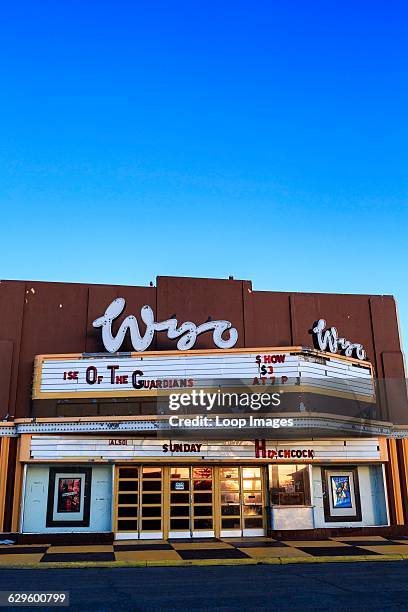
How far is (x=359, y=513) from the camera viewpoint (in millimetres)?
21234

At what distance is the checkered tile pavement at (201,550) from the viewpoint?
15.7 meters

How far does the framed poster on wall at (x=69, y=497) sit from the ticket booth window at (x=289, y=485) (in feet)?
20.9

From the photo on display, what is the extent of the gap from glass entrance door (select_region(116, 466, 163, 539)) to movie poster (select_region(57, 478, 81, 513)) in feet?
4.33

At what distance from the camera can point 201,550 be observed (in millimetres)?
17188

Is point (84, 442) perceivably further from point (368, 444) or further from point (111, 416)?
point (368, 444)

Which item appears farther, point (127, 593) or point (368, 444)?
point (368, 444)

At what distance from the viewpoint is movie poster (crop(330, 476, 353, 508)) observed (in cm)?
2112

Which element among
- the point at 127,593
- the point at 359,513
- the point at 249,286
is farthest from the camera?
the point at 249,286

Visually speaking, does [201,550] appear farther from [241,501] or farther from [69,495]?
[69,495]

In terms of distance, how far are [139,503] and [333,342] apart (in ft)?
29.9

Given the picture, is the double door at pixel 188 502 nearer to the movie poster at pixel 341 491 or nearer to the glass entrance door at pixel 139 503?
the glass entrance door at pixel 139 503

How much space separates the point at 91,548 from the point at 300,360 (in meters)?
8.82

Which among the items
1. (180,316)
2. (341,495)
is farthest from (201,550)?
(180,316)

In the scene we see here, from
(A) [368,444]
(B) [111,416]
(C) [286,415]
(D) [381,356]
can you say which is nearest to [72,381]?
(B) [111,416]
